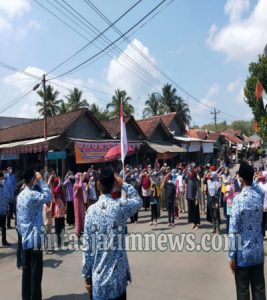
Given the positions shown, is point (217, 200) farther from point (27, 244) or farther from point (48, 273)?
point (27, 244)

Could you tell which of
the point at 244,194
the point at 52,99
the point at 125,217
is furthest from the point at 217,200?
the point at 52,99

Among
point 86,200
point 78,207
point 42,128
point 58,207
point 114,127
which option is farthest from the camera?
point 114,127

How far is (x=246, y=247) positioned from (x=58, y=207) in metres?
5.73

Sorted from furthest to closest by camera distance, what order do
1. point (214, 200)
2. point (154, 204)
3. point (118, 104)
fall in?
point (118, 104), point (154, 204), point (214, 200)

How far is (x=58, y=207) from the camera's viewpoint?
8.84 meters

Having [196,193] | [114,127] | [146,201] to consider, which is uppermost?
[114,127]

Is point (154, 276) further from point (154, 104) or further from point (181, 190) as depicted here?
point (154, 104)

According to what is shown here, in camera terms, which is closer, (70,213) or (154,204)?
(154,204)

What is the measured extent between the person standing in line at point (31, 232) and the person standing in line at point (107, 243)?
1.80 metres

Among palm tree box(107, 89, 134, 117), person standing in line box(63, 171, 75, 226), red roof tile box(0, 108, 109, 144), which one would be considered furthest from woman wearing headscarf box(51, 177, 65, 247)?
palm tree box(107, 89, 134, 117)

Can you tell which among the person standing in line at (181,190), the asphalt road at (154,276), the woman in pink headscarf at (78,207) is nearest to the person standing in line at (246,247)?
the asphalt road at (154,276)

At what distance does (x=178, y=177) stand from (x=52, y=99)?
36013 mm

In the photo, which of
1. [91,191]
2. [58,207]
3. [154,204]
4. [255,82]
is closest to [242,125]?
[255,82]

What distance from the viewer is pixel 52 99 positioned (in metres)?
47.5
